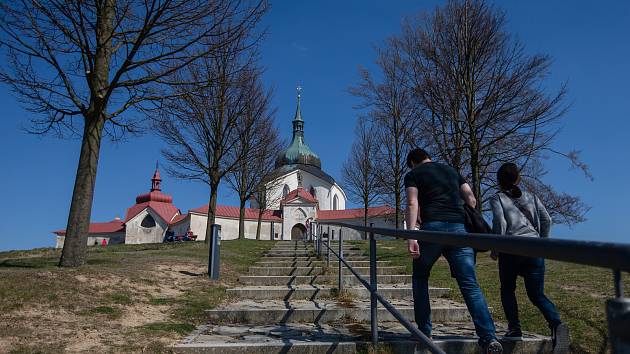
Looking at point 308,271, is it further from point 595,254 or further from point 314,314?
point 595,254

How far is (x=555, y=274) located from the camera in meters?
7.98

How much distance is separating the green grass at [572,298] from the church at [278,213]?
3538 centimetres

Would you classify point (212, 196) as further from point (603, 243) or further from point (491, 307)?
point (603, 243)

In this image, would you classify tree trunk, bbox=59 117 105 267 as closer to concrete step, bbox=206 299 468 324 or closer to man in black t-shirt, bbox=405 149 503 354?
concrete step, bbox=206 299 468 324

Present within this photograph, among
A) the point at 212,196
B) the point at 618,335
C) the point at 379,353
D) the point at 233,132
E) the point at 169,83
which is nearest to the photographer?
the point at 618,335

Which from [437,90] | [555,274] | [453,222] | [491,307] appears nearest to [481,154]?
[437,90]

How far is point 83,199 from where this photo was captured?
7762 mm

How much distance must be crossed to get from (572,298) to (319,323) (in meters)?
3.34

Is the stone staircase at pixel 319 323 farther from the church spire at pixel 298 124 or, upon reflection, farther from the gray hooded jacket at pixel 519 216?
the church spire at pixel 298 124

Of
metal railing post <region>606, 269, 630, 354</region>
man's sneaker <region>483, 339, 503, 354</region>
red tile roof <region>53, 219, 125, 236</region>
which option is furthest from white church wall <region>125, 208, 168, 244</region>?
metal railing post <region>606, 269, 630, 354</region>

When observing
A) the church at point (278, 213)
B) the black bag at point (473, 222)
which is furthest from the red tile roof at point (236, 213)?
the black bag at point (473, 222)

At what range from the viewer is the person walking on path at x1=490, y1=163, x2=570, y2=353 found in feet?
12.5

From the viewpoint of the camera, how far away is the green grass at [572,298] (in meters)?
4.20

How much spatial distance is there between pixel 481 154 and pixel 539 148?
5.21 ft
